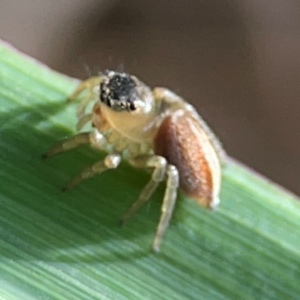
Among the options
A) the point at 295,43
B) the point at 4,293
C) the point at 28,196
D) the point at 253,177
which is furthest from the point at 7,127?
the point at 295,43

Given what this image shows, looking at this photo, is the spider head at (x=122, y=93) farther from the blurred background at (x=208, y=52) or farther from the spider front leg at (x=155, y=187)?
the blurred background at (x=208, y=52)

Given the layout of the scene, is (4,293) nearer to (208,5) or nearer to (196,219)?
(196,219)

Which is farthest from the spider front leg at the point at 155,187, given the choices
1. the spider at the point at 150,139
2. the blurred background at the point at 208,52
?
the blurred background at the point at 208,52

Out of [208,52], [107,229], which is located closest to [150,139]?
[107,229]

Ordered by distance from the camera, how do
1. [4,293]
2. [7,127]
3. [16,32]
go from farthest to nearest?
[16,32], [7,127], [4,293]

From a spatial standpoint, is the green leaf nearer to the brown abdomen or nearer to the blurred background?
the brown abdomen

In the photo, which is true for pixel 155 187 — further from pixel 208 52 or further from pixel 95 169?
pixel 208 52
